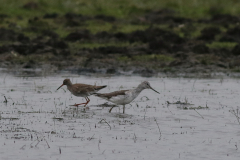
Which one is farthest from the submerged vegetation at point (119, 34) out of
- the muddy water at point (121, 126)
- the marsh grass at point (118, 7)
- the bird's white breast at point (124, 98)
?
the bird's white breast at point (124, 98)

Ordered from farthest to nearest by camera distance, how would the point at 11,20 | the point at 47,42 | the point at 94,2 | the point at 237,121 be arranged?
the point at 94,2
the point at 11,20
the point at 47,42
the point at 237,121

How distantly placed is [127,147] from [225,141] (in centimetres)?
215

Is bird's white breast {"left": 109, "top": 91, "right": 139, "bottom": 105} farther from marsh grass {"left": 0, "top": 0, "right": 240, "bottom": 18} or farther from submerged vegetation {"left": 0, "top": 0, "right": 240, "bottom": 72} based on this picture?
marsh grass {"left": 0, "top": 0, "right": 240, "bottom": 18}

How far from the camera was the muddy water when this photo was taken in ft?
33.2

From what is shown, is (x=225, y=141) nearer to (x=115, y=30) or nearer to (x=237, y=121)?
(x=237, y=121)

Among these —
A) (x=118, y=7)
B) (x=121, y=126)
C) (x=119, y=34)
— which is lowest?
(x=121, y=126)

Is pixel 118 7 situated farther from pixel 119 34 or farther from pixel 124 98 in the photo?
pixel 124 98

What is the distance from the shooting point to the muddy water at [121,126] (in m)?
10.1

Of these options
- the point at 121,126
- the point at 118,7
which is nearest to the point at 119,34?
the point at 118,7

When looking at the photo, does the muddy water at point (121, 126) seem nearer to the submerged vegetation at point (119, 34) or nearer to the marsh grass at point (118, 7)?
the submerged vegetation at point (119, 34)

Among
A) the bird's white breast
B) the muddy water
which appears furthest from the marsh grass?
the bird's white breast

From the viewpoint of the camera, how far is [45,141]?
35.2 feet

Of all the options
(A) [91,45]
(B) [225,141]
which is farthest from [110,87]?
(A) [91,45]

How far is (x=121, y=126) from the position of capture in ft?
41.0
